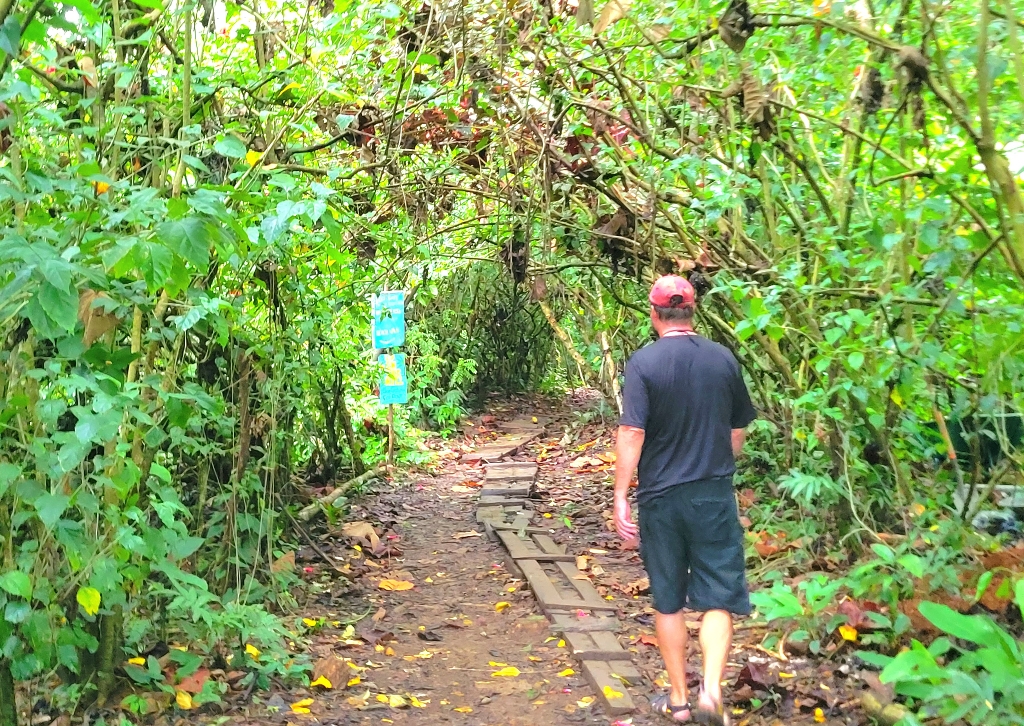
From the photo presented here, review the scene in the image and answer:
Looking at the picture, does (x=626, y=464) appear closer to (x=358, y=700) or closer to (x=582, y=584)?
(x=358, y=700)

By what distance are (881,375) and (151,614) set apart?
3.83 metres

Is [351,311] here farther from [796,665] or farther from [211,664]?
[796,665]

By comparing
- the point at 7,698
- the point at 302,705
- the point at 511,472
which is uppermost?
the point at 7,698

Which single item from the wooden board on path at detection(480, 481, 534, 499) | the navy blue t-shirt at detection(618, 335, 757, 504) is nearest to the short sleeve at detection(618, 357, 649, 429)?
the navy blue t-shirt at detection(618, 335, 757, 504)

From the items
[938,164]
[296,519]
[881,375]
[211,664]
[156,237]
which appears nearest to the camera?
[156,237]

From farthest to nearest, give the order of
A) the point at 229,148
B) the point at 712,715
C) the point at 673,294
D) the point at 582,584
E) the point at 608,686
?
the point at 582,584 → the point at 608,686 → the point at 673,294 → the point at 712,715 → the point at 229,148

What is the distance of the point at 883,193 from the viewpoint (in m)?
4.79

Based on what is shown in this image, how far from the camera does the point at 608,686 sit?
436 centimetres

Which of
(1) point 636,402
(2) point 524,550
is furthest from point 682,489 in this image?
(2) point 524,550

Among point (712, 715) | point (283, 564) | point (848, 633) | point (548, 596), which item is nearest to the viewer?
point (712, 715)

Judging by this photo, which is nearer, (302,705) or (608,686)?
(302,705)

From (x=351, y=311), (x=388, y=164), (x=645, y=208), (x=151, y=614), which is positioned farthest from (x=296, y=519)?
(x=645, y=208)

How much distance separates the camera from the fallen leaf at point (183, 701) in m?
3.86

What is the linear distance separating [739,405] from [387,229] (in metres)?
4.03
